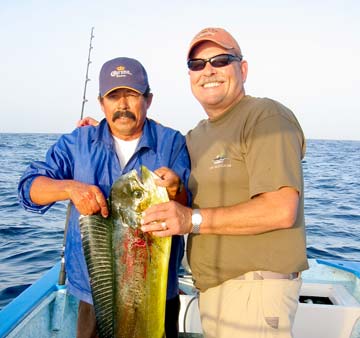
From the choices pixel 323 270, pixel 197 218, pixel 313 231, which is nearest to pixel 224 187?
pixel 197 218

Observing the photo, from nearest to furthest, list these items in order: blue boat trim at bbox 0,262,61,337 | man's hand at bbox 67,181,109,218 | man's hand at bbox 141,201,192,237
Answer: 1. man's hand at bbox 141,201,192,237
2. man's hand at bbox 67,181,109,218
3. blue boat trim at bbox 0,262,61,337

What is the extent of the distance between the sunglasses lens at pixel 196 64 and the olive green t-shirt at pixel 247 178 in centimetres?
40

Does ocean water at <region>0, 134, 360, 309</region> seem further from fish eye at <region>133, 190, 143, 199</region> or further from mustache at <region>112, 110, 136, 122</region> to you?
fish eye at <region>133, 190, 143, 199</region>

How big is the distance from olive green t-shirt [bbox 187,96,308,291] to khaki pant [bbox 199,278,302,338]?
9cm

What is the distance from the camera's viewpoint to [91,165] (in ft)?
Result: 9.80

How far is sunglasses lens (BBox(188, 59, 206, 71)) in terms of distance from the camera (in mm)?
3062

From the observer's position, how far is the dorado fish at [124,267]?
2.65m

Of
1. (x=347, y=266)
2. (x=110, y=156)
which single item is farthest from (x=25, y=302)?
(x=347, y=266)

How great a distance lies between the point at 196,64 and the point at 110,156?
904 mm

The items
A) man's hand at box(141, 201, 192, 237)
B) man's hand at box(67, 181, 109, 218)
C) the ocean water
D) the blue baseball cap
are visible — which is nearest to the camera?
man's hand at box(141, 201, 192, 237)

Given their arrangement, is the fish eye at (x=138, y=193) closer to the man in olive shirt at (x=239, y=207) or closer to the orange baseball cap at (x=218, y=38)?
the man in olive shirt at (x=239, y=207)

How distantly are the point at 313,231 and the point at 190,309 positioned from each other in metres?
6.94

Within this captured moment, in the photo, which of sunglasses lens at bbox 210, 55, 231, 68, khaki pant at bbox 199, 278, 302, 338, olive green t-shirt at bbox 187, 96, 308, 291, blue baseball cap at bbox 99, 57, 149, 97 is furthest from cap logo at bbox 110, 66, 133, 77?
khaki pant at bbox 199, 278, 302, 338

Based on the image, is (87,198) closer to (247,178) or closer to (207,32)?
(247,178)
